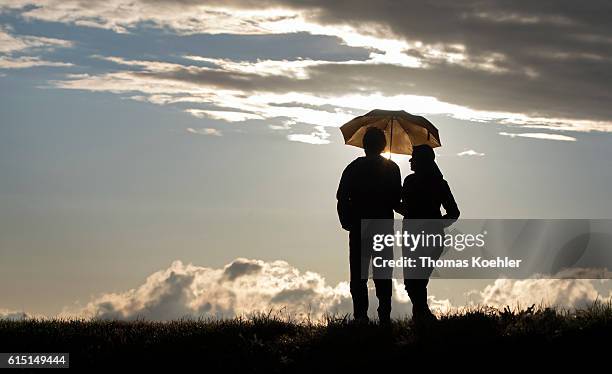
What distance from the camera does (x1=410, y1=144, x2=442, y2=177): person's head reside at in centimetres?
1454

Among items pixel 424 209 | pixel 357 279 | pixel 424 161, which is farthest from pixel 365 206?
pixel 424 161

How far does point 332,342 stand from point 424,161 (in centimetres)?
334

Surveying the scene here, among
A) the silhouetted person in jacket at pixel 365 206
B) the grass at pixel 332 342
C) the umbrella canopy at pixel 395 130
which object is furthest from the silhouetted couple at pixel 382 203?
the umbrella canopy at pixel 395 130

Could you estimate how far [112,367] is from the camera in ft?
43.2

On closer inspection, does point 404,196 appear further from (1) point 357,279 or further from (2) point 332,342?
(2) point 332,342

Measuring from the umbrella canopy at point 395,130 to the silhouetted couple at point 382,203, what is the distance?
4.81 feet

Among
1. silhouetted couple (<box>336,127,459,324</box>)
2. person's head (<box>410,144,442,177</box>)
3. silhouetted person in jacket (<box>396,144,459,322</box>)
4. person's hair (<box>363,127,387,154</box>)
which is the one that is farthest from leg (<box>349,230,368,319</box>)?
person's head (<box>410,144,442,177</box>)

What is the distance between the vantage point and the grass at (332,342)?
11.9 metres

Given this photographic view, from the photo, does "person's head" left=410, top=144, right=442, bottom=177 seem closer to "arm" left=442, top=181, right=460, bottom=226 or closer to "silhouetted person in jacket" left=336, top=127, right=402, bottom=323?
"arm" left=442, top=181, right=460, bottom=226

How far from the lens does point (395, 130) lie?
16.4m

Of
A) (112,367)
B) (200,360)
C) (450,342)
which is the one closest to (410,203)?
(450,342)

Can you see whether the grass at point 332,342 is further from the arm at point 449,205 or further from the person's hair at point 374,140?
the person's hair at point 374,140

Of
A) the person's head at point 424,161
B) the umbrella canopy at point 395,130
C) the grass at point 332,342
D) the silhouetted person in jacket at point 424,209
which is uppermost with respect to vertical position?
the umbrella canopy at point 395,130

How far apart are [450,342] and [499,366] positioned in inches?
30.4
